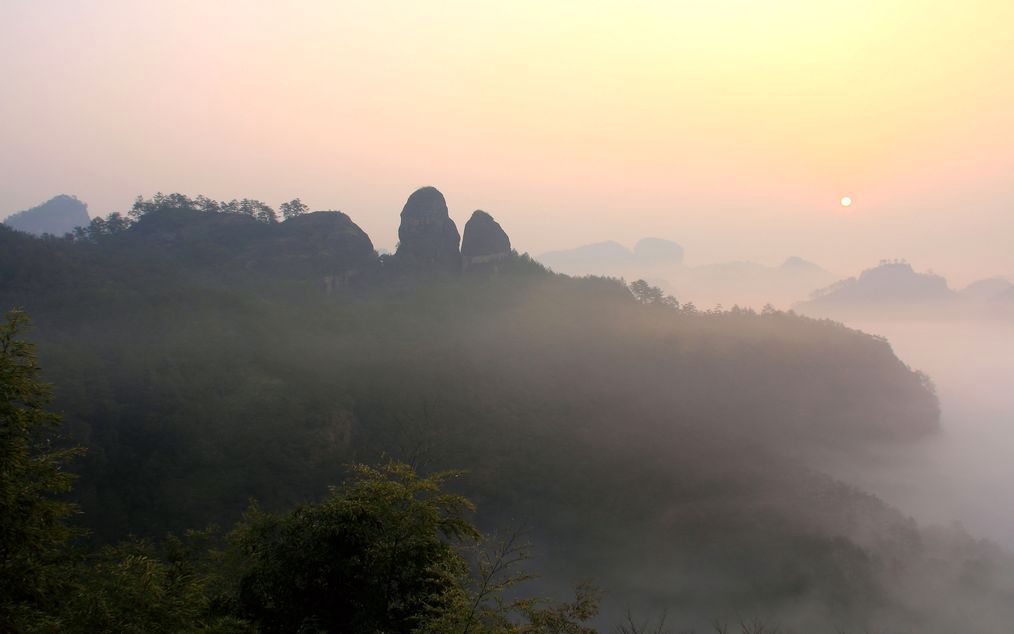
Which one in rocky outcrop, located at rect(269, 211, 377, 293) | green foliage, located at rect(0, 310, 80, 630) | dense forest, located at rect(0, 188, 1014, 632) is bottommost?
dense forest, located at rect(0, 188, 1014, 632)

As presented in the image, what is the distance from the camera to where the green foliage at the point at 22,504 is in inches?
426

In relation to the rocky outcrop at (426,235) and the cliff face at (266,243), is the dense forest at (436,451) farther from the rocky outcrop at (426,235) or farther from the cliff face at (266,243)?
the rocky outcrop at (426,235)

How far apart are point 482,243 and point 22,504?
98447 mm

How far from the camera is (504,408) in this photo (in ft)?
229

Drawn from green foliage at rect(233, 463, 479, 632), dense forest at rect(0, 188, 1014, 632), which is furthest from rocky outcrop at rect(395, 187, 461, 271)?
green foliage at rect(233, 463, 479, 632)

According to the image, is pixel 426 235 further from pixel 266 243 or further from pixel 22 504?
pixel 22 504

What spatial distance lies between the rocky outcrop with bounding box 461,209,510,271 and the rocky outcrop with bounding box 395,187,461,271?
2917 millimetres

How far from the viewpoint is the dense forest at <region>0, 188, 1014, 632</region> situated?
13.5 metres

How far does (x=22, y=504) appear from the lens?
11.2 meters

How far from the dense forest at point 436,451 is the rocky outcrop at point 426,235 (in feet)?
27.4

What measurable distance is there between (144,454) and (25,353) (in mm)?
43728

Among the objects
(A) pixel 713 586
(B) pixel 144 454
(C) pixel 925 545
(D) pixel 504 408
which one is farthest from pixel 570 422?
(B) pixel 144 454

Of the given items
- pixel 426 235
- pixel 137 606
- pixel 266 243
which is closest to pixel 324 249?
pixel 266 243

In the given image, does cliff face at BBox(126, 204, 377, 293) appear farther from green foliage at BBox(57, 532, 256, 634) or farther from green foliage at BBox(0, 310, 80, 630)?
green foliage at BBox(0, 310, 80, 630)
